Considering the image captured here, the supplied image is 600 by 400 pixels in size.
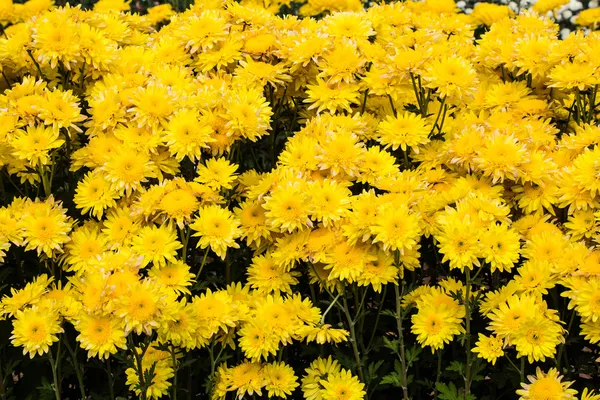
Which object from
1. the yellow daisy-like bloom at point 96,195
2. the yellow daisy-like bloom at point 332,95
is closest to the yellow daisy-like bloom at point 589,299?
the yellow daisy-like bloom at point 332,95

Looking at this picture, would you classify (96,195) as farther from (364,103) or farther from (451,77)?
(451,77)

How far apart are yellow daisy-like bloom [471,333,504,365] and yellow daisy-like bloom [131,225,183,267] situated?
1.05 meters

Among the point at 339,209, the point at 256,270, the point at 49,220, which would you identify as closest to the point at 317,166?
the point at 339,209

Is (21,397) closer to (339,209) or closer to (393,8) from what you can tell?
(339,209)

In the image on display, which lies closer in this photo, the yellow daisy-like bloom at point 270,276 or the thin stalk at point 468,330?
the thin stalk at point 468,330

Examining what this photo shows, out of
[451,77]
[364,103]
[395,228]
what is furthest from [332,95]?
[395,228]

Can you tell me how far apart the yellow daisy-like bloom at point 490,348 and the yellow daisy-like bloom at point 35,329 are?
4.54 ft

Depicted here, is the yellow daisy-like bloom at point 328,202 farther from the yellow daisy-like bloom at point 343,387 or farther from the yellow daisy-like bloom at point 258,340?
the yellow daisy-like bloom at point 343,387

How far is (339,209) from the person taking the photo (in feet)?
8.79

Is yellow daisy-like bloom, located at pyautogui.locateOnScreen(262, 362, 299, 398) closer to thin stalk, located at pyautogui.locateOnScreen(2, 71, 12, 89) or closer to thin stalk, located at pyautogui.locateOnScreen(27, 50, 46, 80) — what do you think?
thin stalk, located at pyautogui.locateOnScreen(27, 50, 46, 80)

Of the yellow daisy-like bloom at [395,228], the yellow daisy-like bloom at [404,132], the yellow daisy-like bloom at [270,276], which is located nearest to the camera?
the yellow daisy-like bloom at [395,228]

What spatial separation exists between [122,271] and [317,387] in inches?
31.3

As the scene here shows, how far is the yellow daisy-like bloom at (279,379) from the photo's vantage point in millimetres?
2773

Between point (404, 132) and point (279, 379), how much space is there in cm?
102
